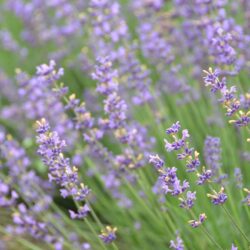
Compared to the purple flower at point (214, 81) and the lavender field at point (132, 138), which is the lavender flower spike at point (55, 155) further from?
the purple flower at point (214, 81)

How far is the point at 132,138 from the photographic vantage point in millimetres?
3109

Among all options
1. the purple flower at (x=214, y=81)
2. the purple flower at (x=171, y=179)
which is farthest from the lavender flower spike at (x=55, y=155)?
the purple flower at (x=214, y=81)

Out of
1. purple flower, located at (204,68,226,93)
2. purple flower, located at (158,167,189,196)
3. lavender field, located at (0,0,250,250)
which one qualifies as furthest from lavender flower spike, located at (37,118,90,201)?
purple flower, located at (204,68,226,93)

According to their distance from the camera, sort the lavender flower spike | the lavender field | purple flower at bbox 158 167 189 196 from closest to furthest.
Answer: purple flower at bbox 158 167 189 196 → the lavender flower spike → the lavender field

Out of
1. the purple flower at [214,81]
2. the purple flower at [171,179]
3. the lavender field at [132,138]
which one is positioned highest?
the lavender field at [132,138]

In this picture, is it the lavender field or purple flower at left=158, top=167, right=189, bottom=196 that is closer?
purple flower at left=158, top=167, right=189, bottom=196

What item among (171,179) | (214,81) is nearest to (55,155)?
(171,179)

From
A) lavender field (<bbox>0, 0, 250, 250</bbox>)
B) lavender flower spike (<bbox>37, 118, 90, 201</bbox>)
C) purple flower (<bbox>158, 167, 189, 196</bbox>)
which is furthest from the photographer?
lavender field (<bbox>0, 0, 250, 250</bbox>)

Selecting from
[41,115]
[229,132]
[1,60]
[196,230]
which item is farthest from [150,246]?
[1,60]

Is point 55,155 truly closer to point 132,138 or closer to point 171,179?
point 171,179

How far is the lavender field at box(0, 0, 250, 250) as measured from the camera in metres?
2.75

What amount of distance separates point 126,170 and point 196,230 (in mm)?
556

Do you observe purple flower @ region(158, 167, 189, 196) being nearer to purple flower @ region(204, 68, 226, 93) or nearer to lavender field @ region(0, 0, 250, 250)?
lavender field @ region(0, 0, 250, 250)

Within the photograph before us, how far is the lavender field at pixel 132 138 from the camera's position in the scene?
9.02 feet
